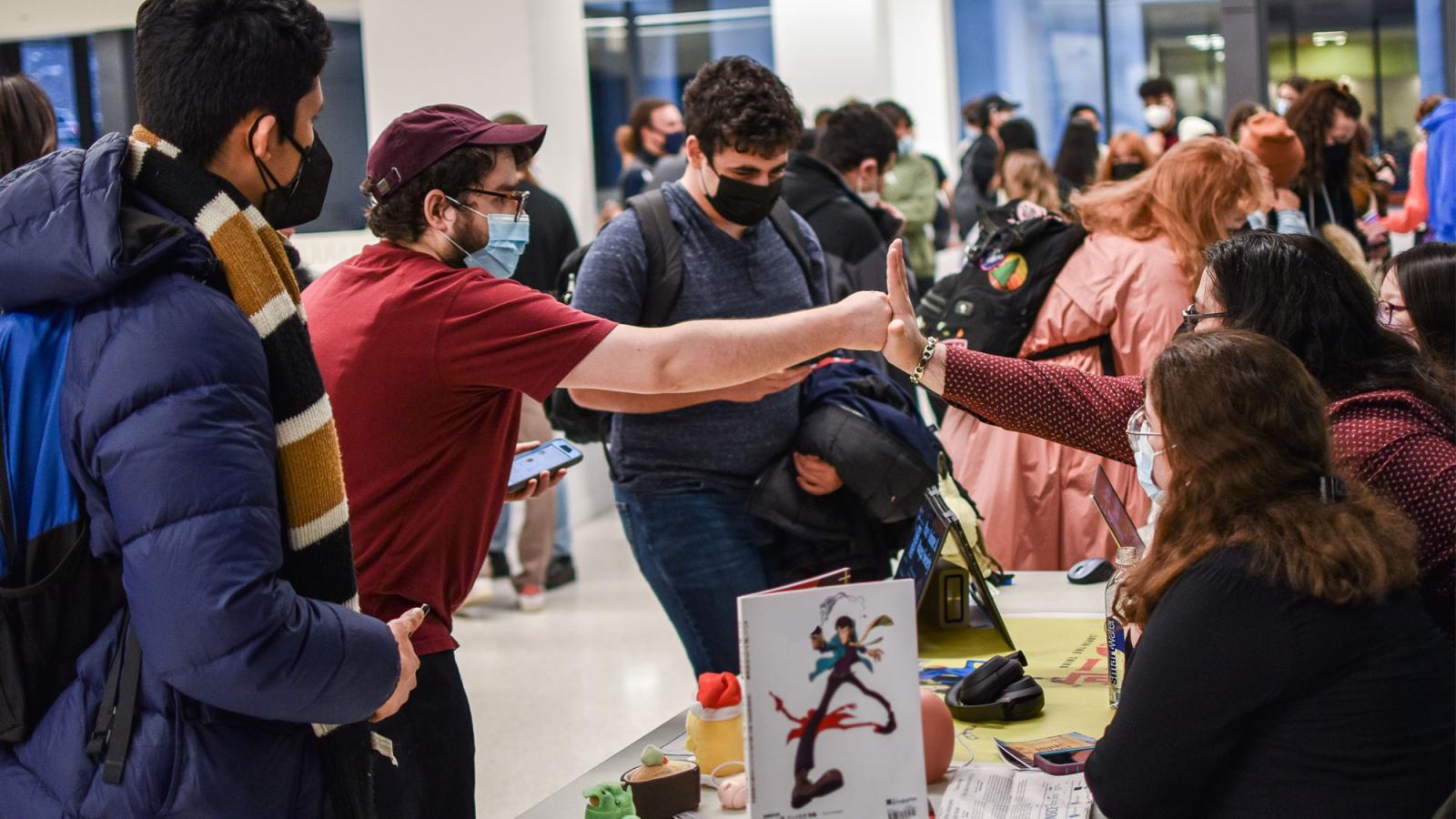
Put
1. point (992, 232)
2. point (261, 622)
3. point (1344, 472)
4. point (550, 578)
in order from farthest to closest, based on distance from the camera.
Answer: point (550, 578) → point (992, 232) → point (1344, 472) → point (261, 622)

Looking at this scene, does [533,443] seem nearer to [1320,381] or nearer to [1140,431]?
[1140,431]

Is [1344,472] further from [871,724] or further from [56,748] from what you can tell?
[56,748]

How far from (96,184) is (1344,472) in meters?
1.47

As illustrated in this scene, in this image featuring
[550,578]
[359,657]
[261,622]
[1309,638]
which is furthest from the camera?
[550,578]

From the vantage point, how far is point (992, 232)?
352 centimetres

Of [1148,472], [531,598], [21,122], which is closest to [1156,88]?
[531,598]

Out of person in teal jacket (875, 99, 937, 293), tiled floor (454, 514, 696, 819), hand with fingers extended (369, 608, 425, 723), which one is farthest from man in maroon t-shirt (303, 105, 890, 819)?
person in teal jacket (875, 99, 937, 293)

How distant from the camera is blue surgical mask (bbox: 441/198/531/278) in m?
2.02

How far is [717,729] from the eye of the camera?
1.81 m

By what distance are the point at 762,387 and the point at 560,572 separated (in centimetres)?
364

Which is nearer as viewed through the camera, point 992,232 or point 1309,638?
point 1309,638

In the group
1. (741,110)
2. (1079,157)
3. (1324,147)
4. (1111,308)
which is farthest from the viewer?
(1079,157)

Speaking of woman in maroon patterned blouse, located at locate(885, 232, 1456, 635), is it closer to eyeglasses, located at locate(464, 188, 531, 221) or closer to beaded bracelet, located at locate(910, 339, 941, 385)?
beaded bracelet, located at locate(910, 339, 941, 385)

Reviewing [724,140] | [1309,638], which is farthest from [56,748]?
[724,140]
